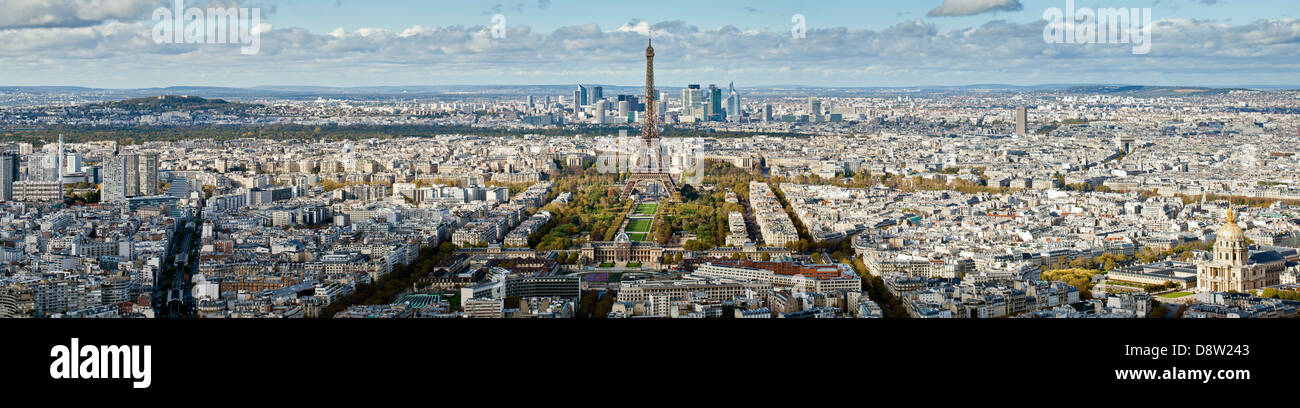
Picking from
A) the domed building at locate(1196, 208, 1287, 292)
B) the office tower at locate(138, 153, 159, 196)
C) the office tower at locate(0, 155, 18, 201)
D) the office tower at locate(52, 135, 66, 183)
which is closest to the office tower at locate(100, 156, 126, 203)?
the office tower at locate(138, 153, 159, 196)

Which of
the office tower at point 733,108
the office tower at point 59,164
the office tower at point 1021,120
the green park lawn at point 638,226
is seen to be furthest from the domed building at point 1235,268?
the office tower at point 733,108

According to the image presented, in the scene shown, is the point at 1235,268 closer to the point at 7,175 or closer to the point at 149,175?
the point at 7,175

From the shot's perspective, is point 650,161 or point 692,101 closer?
point 650,161

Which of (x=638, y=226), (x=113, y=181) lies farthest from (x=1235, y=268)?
(x=113, y=181)

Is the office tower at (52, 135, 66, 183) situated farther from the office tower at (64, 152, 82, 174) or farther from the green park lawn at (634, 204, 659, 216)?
the green park lawn at (634, 204, 659, 216)

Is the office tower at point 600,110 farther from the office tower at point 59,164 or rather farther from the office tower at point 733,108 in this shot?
the office tower at point 59,164
